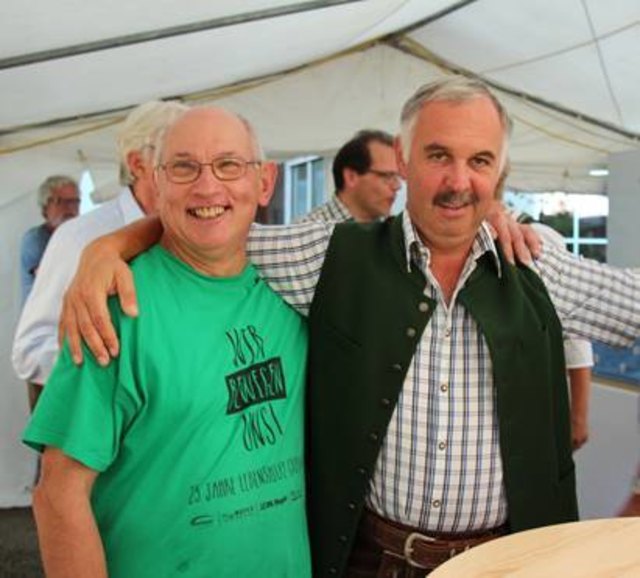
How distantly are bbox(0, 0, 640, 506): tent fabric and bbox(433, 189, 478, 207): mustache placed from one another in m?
1.17

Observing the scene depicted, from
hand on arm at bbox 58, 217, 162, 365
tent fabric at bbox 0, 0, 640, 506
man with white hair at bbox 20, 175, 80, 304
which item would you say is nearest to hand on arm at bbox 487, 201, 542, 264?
hand on arm at bbox 58, 217, 162, 365

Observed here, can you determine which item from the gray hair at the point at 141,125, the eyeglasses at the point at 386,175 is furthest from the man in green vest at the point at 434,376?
the eyeglasses at the point at 386,175

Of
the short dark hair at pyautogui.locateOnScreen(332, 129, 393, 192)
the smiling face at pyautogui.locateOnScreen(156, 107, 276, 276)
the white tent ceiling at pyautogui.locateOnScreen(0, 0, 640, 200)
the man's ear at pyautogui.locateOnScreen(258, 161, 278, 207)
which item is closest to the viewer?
the smiling face at pyautogui.locateOnScreen(156, 107, 276, 276)

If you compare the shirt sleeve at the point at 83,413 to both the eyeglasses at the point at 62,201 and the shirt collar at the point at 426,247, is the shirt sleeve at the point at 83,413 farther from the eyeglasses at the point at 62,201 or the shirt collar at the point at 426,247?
the eyeglasses at the point at 62,201

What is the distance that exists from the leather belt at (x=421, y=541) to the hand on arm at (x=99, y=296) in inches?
25.3

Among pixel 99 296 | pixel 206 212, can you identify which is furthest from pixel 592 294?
pixel 99 296

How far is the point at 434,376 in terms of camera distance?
4.55ft

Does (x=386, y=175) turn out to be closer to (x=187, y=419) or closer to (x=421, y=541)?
(x=421, y=541)

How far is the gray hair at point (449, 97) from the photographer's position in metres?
1.40

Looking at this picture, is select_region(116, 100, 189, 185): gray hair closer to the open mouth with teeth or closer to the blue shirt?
the open mouth with teeth

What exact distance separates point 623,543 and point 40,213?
376cm

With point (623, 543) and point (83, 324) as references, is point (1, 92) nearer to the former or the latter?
point (83, 324)

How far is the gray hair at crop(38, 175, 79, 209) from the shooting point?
381 centimetres

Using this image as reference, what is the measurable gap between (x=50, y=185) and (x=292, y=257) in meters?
2.73
